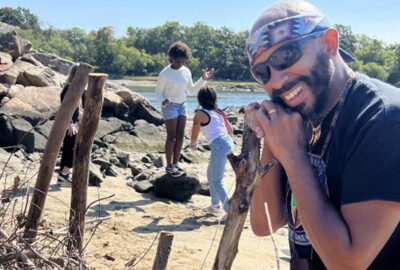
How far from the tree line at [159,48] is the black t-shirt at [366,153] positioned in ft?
256

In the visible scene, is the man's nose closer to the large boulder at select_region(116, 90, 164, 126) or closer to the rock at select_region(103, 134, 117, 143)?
the rock at select_region(103, 134, 117, 143)

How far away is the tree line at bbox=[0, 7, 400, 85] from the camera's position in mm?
89375

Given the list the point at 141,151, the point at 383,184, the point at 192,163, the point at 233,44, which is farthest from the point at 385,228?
the point at 233,44

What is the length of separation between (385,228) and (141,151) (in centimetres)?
1332

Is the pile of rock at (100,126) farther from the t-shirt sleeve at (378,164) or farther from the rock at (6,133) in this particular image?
the t-shirt sleeve at (378,164)

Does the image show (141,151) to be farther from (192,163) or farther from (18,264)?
(18,264)

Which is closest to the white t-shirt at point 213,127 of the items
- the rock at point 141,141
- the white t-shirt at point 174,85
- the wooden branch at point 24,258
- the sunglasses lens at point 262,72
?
the white t-shirt at point 174,85

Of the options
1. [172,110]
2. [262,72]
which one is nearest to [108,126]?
[172,110]

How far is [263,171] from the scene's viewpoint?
2299 mm

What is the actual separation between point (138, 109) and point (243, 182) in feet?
55.6

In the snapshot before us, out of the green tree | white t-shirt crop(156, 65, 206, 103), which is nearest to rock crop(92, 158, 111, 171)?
white t-shirt crop(156, 65, 206, 103)

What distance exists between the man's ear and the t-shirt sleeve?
0.38 meters

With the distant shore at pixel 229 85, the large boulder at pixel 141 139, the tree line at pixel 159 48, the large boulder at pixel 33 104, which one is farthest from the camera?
the tree line at pixel 159 48

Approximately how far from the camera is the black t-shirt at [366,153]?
5.56 feet
